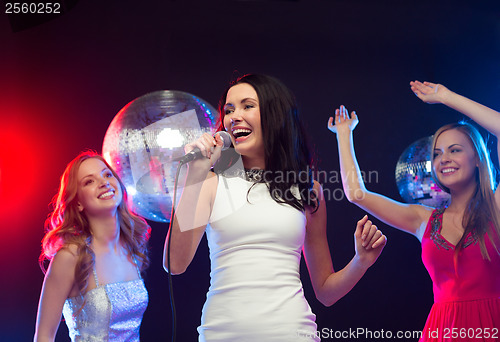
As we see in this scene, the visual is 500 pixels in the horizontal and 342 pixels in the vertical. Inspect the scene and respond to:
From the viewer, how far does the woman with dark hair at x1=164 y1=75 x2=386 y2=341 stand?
1316 mm

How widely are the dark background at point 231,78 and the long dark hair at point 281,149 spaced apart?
5.99ft

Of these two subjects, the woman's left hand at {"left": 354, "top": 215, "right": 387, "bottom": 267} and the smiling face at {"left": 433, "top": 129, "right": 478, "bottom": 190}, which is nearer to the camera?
the woman's left hand at {"left": 354, "top": 215, "right": 387, "bottom": 267}

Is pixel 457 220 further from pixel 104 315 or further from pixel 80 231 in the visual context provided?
Answer: pixel 80 231

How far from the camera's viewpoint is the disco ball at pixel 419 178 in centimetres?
231

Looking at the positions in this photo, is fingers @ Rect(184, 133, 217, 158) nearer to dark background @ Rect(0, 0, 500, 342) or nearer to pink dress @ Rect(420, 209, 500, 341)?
pink dress @ Rect(420, 209, 500, 341)

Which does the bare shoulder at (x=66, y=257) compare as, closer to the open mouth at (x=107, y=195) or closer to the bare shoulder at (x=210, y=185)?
the open mouth at (x=107, y=195)

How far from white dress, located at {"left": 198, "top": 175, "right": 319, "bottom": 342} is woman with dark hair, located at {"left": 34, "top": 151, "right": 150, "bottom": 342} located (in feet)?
2.80

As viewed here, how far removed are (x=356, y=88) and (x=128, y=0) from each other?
1.78m

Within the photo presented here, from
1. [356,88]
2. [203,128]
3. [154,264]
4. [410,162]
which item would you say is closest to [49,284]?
[203,128]

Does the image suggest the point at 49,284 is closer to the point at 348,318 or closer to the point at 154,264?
the point at 154,264

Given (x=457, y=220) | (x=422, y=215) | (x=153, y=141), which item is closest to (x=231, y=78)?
(x=153, y=141)

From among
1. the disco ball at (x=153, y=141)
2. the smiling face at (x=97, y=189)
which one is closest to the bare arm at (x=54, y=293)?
the smiling face at (x=97, y=189)

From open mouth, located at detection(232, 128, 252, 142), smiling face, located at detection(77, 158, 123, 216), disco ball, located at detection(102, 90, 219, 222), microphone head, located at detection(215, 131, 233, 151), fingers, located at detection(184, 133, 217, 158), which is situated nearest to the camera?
fingers, located at detection(184, 133, 217, 158)

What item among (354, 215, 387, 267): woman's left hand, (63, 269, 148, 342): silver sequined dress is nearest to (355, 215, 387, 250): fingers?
(354, 215, 387, 267): woman's left hand
